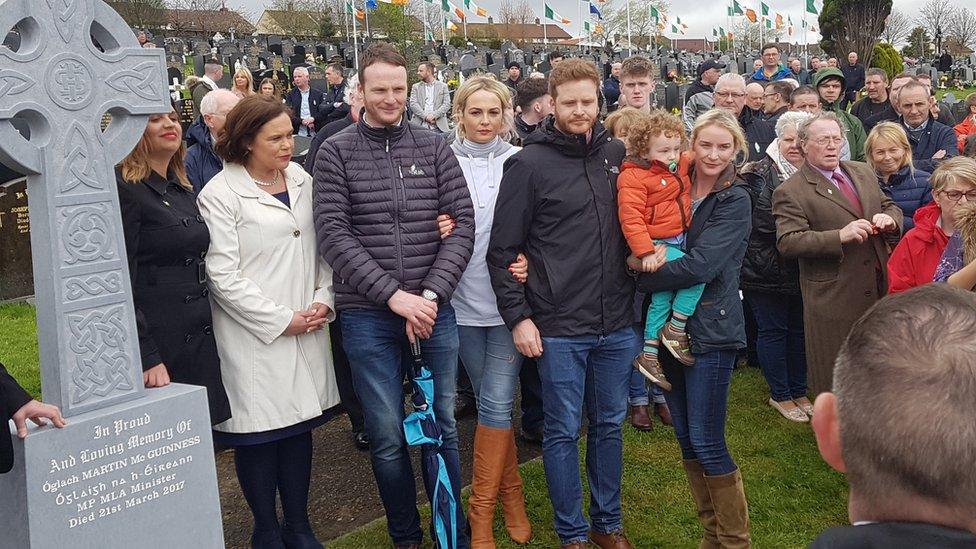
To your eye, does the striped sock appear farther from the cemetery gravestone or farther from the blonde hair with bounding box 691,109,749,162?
the cemetery gravestone

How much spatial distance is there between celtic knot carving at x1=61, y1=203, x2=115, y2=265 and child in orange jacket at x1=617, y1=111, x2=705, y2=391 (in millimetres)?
1945

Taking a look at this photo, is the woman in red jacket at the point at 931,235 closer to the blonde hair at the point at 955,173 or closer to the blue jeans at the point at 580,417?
the blonde hair at the point at 955,173

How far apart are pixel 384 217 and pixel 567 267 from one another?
78 centimetres

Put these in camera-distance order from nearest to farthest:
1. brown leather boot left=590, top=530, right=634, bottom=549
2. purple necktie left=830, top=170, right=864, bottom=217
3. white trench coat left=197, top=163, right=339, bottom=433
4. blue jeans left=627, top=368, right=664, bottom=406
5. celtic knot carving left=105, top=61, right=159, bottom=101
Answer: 1. celtic knot carving left=105, top=61, right=159, bottom=101
2. white trench coat left=197, top=163, right=339, bottom=433
3. brown leather boot left=590, top=530, right=634, bottom=549
4. purple necktie left=830, top=170, right=864, bottom=217
5. blue jeans left=627, top=368, right=664, bottom=406

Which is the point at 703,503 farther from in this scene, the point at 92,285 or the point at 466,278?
the point at 92,285

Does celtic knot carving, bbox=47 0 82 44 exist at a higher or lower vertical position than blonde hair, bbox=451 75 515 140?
higher

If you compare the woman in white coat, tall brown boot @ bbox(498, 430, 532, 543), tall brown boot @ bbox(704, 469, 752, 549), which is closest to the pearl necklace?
the woman in white coat

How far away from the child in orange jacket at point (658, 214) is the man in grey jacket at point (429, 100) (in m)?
9.34

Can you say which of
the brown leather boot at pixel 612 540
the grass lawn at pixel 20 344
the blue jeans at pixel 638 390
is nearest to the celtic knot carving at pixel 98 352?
the brown leather boot at pixel 612 540

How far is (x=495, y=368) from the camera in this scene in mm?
3756

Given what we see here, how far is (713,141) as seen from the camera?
3459 mm

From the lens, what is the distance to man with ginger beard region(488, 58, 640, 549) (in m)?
3.46

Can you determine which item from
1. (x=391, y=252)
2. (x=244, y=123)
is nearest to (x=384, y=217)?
(x=391, y=252)

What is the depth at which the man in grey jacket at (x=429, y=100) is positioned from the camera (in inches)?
500
